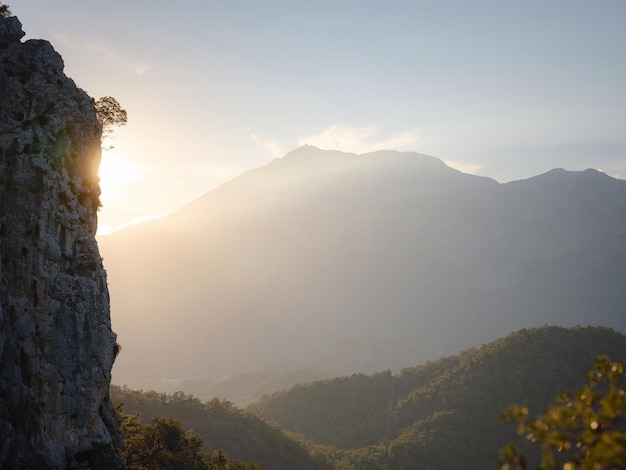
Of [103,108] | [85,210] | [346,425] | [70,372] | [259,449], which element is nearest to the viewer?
[70,372]

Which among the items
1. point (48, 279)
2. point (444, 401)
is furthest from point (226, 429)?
point (48, 279)

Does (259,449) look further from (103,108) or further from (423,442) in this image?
(103,108)

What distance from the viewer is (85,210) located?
26750mm

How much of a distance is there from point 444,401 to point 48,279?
252ft

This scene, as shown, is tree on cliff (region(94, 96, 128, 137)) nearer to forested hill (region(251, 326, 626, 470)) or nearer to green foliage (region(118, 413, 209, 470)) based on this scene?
green foliage (region(118, 413, 209, 470))

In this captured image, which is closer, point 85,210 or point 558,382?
point 85,210

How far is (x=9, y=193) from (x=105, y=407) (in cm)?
1400

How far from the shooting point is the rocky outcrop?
67.2 feet

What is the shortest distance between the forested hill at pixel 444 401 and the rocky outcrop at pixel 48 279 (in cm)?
5176

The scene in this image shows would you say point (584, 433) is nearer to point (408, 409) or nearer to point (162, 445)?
point (162, 445)

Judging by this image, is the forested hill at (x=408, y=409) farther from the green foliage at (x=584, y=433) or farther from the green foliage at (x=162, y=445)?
the green foliage at (x=584, y=433)

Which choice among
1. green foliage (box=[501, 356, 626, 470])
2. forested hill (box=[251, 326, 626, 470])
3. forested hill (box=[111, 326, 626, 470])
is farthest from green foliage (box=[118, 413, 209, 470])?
forested hill (box=[251, 326, 626, 470])

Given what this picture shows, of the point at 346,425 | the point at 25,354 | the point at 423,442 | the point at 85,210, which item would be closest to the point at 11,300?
the point at 25,354

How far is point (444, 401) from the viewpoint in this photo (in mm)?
83562
